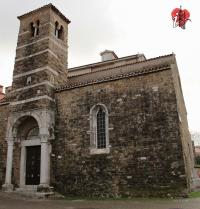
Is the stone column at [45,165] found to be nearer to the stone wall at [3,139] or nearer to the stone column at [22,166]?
the stone column at [22,166]

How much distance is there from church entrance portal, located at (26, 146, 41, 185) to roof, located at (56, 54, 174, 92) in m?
4.48

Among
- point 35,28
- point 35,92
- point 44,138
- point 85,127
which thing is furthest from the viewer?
point 35,28

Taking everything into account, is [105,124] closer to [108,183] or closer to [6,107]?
[108,183]

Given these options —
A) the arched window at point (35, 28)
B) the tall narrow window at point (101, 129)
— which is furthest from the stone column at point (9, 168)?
the arched window at point (35, 28)

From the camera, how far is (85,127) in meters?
17.3

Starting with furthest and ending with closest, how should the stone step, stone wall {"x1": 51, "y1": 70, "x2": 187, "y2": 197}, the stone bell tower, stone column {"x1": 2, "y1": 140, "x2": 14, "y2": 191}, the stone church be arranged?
1. the stone bell tower
2. stone column {"x1": 2, "y1": 140, "x2": 14, "y2": 191}
3. the stone step
4. the stone church
5. stone wall {"x1": 51, "y1": 70, "x2": 187, "y2": 197}

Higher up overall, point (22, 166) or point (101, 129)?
point (101, 129)

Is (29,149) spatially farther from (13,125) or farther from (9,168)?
(13,125)

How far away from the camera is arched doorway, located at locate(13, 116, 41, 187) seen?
18.1 m

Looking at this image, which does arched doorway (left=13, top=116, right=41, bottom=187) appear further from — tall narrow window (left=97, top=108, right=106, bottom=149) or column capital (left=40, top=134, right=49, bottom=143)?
tall narrow window (left=97, top=108, right=106, bottom=149)

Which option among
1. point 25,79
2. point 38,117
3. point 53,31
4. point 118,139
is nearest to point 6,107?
point 25,79

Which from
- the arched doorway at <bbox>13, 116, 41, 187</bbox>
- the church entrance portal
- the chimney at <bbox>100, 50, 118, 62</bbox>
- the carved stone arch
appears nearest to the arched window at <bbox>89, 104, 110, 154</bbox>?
the arched doorway at <bbox>13, 116, 41, 187</bbox>

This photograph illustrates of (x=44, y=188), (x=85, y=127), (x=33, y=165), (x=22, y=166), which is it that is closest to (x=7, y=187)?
(x=22, y=166)

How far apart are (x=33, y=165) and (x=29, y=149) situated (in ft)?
3.98
